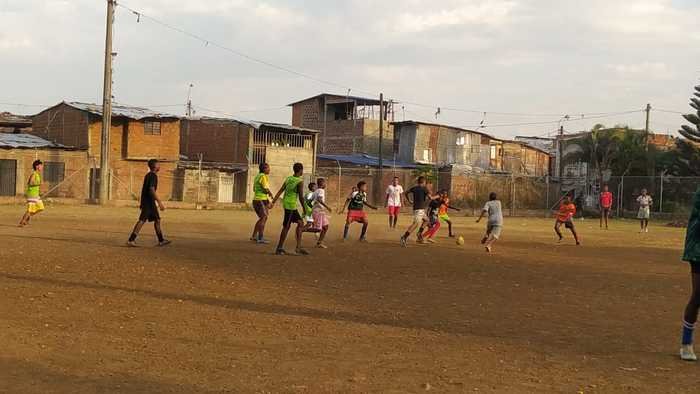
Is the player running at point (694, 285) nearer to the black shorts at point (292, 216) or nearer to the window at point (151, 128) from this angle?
the black shorts at point (292, 216)

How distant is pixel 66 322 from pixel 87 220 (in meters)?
16.9

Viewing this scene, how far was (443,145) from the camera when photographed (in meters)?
60.9

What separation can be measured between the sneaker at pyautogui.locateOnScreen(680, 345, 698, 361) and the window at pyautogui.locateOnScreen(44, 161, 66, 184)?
125 ft

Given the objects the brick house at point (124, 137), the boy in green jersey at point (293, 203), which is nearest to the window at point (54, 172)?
the brick house at point (124, 137)

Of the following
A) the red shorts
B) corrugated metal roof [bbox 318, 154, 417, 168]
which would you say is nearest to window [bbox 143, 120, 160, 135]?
corrugated metal roof [bbox 318, 154, 417, 168]

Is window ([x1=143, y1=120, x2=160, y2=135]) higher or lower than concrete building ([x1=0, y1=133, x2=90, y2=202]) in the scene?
higher

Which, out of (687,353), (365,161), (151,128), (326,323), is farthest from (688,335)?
(365,161)

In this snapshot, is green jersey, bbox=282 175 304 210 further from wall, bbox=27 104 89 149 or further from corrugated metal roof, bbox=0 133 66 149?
wall, bbox=27 104 89 149

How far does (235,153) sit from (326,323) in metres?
42.0

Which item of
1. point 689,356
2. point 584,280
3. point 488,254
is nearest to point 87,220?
point 488,254

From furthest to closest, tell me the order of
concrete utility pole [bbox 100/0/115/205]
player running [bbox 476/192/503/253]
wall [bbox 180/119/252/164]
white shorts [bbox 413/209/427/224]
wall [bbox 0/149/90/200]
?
wall [bbox 180/119/252/164] → wall [bbox 0/149/90/200] → concrete utility pole [bbox 100/0/115/205] → white shorts [bbox 413/209/427/224] → player running [bbox 476/192/503/253]

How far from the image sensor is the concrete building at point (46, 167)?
1519 inches

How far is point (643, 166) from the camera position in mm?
49625

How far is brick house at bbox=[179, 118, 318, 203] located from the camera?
46.0 metres
